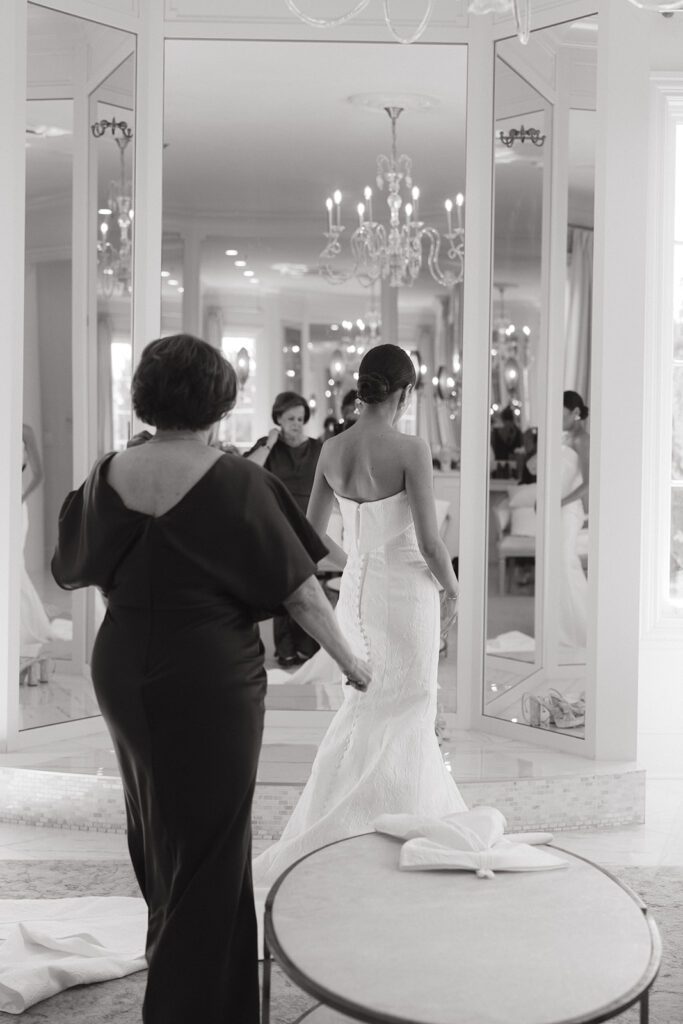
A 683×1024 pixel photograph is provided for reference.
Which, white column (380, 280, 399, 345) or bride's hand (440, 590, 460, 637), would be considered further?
white column (380, 280, 399, 345)

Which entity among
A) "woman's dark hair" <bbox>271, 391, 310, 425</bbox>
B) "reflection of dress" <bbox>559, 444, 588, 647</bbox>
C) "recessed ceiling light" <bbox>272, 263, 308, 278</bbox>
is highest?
"recessed ceiling light" <bbox>272, 263, 308, 278</bbox>

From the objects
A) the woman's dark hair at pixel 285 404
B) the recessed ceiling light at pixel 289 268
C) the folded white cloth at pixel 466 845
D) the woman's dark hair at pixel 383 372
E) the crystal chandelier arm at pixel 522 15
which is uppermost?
the crystal chandelier arm at pixel 522 15

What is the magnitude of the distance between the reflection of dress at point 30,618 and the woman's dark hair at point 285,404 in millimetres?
1539

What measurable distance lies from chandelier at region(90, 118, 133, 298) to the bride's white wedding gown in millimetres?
1801

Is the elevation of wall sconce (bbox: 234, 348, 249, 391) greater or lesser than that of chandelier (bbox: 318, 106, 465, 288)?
lesser

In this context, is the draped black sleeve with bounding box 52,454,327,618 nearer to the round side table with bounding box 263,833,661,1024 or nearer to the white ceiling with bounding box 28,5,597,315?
the round side table with bounding box 263,833,661,1024

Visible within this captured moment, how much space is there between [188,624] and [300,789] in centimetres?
194

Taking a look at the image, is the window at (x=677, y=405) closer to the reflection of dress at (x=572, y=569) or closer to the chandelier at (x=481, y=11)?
the reflection of dress at (x=572, y=569)

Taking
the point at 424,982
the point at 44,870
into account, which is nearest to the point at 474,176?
the point at 44,870

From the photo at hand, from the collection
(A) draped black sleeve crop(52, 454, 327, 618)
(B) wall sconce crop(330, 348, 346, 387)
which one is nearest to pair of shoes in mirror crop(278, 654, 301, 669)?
(B) wall sconce crop(330, 348, 346, 387)

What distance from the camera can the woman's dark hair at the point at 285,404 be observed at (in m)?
5.72

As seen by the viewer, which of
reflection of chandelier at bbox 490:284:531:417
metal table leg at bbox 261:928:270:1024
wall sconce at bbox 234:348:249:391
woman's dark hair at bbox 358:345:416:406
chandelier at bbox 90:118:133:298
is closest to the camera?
metal table leg at bbox 261:928:270:1024

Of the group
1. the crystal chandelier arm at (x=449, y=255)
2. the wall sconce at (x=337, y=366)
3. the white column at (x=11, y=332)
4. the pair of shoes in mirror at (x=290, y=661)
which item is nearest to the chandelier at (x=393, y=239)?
the crystal chandelier arm at (x=449, y=255)

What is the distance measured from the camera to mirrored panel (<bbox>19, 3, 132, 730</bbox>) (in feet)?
14.9
